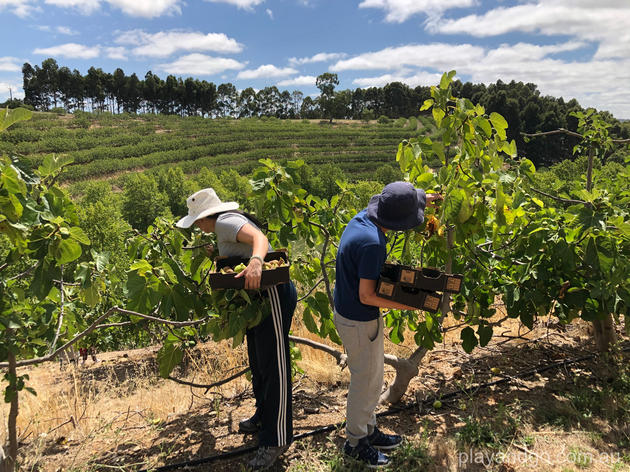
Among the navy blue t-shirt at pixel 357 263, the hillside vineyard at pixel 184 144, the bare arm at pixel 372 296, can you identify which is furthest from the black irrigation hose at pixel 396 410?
the hillside vineyard at pixel 184 144

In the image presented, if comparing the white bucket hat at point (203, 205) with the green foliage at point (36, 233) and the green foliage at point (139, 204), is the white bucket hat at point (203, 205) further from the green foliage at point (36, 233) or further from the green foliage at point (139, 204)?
the green foliage at point (139, 204)

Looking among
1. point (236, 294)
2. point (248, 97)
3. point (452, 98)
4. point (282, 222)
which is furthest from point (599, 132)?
point (248, 97)

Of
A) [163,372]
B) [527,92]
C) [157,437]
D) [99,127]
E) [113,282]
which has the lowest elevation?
[157,437]

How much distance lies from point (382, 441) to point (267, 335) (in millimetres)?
844

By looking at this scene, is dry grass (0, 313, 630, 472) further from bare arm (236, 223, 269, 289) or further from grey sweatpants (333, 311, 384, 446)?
bare arm (236, 223, 269, 289)

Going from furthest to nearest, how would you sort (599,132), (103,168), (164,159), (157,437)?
(164,159) → (103,168) → (599,132) → (157,437)

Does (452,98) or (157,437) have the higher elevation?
(452,98)

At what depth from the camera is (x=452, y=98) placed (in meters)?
2.14

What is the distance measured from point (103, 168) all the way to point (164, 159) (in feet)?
18.5

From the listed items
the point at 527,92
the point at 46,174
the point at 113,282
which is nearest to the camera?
the point at 46,174

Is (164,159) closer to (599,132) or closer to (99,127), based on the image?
(99,127)

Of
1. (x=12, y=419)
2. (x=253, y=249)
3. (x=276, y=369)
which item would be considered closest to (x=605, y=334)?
(x=276, y=369)

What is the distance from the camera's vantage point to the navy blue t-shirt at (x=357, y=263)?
6.17 feet

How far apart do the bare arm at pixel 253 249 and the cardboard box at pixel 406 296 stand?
1.75ft
